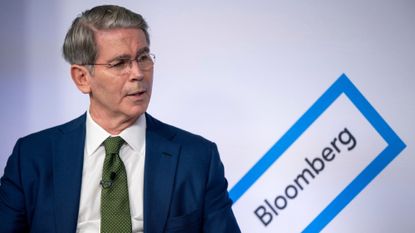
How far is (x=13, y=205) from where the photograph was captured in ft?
6.35

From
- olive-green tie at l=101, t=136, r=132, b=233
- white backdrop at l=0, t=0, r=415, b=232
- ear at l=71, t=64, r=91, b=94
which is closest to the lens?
olive-green tie at l=101, t=136, r=132, b=233

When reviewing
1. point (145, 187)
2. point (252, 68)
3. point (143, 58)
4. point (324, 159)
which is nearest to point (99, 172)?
point (145, 187)

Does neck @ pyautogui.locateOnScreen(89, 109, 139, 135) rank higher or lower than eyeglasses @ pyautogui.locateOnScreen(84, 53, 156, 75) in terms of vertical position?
A: lower

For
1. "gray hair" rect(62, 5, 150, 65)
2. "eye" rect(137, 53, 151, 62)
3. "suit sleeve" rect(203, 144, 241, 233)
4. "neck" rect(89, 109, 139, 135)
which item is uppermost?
Answer: "gray hair" rect(62, 5, 150, 65)

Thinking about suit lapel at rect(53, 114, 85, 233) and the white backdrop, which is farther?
the white backdrop

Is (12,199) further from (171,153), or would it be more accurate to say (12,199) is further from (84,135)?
(171,153)

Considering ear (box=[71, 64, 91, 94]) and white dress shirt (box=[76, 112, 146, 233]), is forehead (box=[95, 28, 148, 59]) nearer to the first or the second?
ear (box=[71, 64, 91, 94])

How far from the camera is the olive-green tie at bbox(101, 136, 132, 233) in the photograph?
187 cm

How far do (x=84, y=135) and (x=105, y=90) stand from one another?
18 cm

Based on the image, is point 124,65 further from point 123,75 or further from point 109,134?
point 109,134

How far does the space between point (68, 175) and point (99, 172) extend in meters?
0.10

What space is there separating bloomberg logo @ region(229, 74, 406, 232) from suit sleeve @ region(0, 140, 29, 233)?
3.36 feet

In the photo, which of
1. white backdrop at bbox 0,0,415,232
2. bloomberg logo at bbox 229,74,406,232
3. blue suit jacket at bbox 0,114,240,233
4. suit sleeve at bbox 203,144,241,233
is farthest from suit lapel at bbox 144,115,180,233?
bloomberg logo at bbox 229,74,406,232

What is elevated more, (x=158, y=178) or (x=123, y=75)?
(x=123, y=75)
